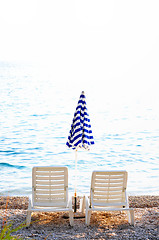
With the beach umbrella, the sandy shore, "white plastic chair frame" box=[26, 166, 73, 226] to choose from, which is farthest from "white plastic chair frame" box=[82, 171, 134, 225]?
the beach umbrella

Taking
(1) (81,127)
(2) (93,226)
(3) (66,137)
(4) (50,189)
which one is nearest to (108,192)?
(2) (93,226)

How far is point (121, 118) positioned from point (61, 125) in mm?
4196

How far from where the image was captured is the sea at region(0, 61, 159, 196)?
9545mm

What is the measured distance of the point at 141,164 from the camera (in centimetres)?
1117

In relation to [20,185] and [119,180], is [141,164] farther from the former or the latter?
[119,180]

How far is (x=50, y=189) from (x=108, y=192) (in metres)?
0.78

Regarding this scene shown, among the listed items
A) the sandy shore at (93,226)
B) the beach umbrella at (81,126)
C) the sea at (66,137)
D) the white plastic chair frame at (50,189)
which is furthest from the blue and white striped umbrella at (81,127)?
the sandy shore at (93,226)

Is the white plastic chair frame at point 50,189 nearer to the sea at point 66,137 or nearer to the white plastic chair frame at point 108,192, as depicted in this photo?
the white plastic chair frame at point 108,192

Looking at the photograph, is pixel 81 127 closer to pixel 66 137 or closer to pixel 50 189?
pixel 50 189

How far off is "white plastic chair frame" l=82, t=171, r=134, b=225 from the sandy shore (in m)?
0.17

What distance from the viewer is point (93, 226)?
16.3ft

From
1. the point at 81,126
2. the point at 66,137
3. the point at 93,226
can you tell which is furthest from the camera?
the point at 66,137

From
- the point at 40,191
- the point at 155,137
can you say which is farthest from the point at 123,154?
the point at 40,191

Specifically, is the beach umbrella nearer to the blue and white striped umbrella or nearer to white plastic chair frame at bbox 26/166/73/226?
the blue and white striped umbrella
